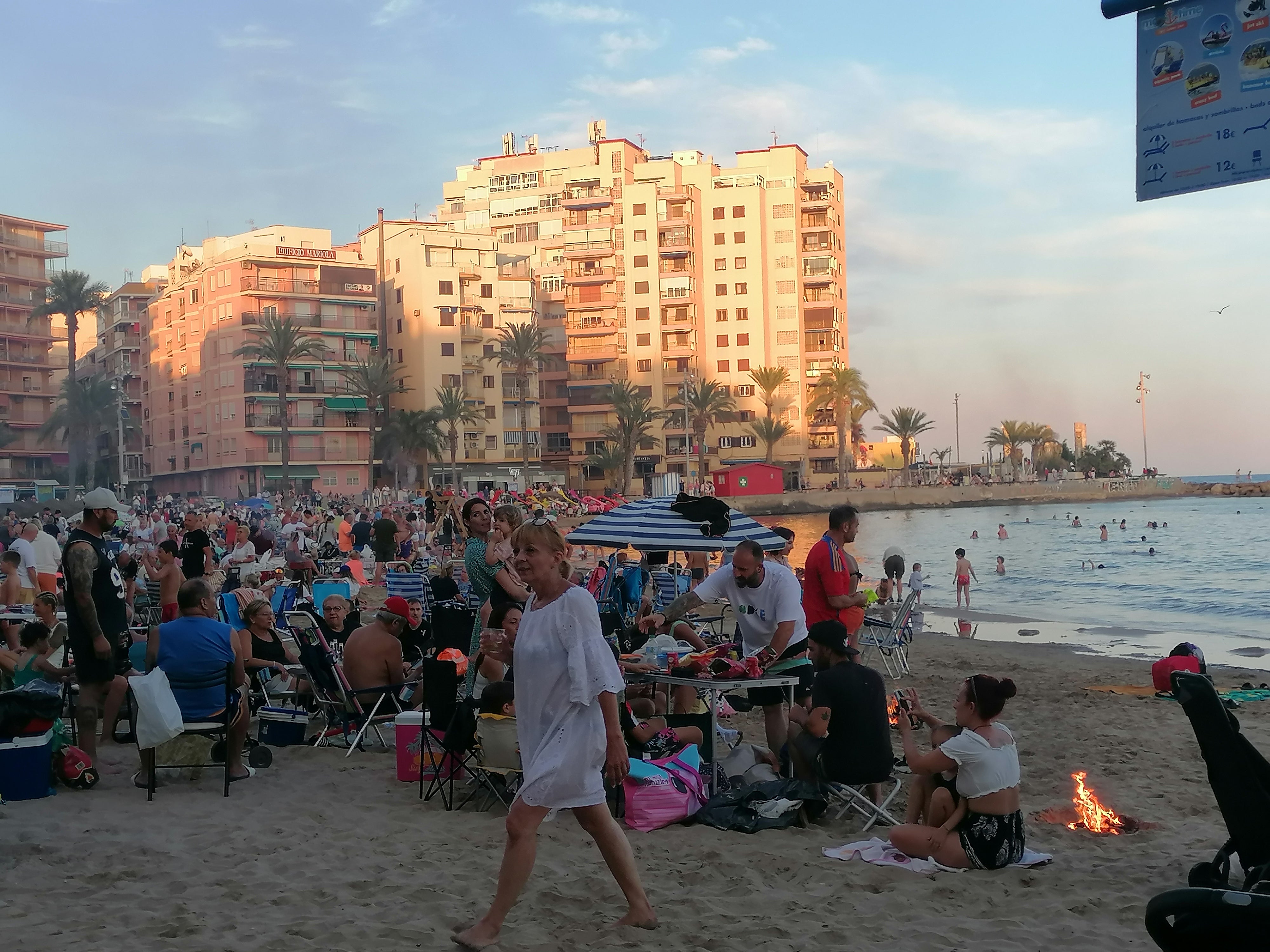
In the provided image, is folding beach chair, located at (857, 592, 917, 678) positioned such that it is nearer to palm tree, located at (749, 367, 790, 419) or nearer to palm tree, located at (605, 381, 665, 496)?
palm tree, located at (605, 381, 665, 496)

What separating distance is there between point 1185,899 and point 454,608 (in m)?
6.45

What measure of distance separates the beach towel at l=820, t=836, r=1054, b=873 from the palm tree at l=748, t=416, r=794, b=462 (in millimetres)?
74265

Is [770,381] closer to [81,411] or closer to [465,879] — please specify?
[81,411]

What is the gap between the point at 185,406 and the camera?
78562mm

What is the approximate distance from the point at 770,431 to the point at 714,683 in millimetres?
73662

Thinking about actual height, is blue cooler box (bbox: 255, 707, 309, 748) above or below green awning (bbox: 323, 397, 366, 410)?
below

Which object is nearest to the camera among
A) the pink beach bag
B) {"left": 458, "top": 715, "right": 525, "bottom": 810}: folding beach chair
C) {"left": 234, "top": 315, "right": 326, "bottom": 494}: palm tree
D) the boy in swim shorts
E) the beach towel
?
the beach towel

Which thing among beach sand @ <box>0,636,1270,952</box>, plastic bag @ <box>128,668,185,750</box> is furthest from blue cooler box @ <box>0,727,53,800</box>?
plastic bag @ <box>128,668,185,750</box>

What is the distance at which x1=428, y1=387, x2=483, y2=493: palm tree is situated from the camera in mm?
71750

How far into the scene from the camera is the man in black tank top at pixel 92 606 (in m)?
6.80

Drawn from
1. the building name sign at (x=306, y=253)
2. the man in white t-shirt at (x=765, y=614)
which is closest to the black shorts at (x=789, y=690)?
the man in white t-shirt at (x=765, y=614)

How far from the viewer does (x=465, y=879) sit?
5.08 m

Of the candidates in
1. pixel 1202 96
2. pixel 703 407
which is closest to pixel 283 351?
pixel 703 407

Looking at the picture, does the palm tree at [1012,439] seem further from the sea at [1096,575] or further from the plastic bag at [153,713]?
the plastic bag at [153,713]
